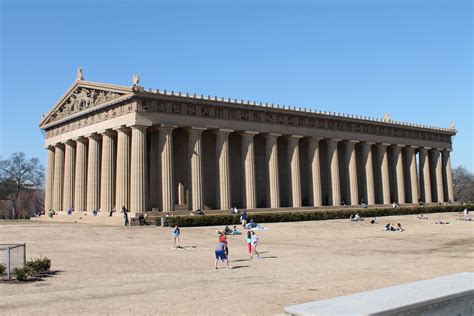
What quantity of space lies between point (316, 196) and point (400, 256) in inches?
1418

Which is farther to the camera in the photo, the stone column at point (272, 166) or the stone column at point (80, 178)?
the stone column at point (272, 166)

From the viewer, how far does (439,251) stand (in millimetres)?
26047

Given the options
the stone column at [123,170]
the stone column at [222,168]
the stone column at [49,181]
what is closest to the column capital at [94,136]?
the stone column at [123,170]

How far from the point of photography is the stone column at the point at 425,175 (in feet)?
246

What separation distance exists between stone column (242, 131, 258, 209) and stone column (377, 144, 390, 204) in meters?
23.1

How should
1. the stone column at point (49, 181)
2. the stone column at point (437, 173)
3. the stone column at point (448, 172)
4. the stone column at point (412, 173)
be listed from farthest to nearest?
the stone column at point (448, 172) < the stone column at point (437, 173) < the stone column at point (412, 173) < the stone column at point (49, 181)

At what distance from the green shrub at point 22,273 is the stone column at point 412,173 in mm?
64212

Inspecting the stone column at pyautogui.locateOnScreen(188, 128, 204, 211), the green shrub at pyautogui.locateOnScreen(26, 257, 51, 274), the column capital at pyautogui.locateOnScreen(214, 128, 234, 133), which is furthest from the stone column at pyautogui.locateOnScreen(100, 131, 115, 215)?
the green shrub at pyautogui.locateOnScreen(26, 257, 51, 274)

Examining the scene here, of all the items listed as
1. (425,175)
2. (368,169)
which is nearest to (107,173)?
(368,169)

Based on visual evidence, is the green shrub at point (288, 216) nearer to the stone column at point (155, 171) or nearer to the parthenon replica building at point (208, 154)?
the parthenon replica building at point (208, 154)

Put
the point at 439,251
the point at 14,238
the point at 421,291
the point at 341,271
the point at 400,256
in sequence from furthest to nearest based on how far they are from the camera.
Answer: the point at 14,238, the point at 439,251, the point at 400,256, the point at 341,271, the point at 421,291

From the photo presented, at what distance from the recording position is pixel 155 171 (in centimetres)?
4950

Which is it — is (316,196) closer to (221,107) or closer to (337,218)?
(337,218)

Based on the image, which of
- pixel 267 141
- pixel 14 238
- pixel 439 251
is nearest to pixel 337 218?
pixel 267 141
